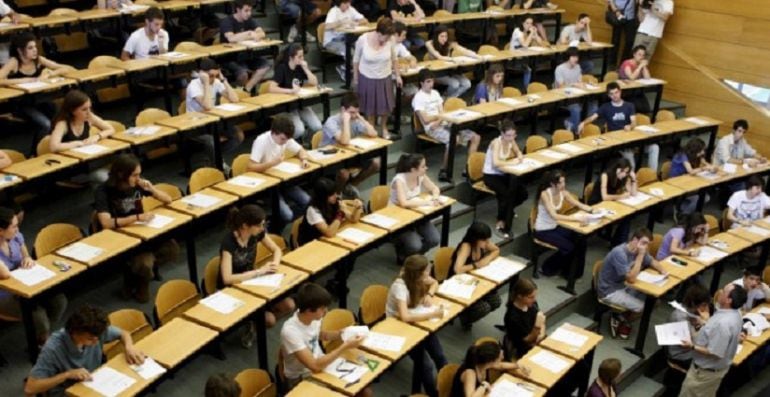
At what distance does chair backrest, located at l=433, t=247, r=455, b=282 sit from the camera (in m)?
7.53

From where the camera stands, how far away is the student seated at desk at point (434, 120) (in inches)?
385

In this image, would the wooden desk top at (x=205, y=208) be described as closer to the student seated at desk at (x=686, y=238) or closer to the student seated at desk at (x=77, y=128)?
the student seated at desk at (x=77, y=128)

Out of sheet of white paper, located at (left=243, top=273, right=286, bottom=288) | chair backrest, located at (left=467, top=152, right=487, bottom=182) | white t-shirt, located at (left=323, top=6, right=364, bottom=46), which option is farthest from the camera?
white t-shirt, located at (left=323, top=6, right=364, bottom=46)

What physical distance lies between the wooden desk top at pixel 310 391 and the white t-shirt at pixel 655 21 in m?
10.1

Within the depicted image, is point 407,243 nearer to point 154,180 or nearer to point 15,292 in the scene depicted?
point 154,180

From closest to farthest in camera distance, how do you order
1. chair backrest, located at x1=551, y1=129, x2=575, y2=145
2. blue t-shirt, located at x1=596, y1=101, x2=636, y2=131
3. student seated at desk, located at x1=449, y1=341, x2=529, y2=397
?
1. student seated at desk, located at x1=449, y1=341, x2=529, y2=397
2. chair backrest, located at x1=551, y1=129, x2=575, y2=145
3. blue t-shirt, located at x1=596, y1=101, x2=636, y2=131

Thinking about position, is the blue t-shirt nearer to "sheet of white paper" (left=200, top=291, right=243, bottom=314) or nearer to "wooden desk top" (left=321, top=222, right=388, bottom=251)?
"wooden desk top" (left=321, top=222, right=388, bottom=251)

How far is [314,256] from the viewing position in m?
6.74

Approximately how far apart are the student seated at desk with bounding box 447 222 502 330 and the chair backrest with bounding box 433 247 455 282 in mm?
79

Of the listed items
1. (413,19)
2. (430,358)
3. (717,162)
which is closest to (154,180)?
(430,358)

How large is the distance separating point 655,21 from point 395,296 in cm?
891

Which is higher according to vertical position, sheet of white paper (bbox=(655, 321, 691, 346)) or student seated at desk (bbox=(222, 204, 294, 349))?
student seated at desk (bbox=(222, 204, 294, 349))

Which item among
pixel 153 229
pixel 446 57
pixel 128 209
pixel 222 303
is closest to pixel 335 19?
pixel 446 57

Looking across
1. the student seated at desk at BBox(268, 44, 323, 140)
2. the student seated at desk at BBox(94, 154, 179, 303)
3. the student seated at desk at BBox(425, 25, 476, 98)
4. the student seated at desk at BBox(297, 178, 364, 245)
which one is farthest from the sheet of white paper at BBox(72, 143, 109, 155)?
the student seated at desk at BBox(425, 25, 476, 98)
